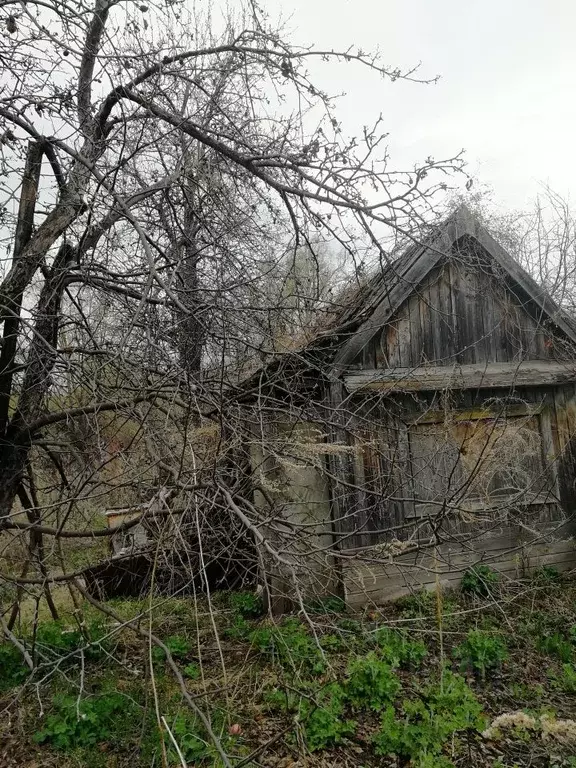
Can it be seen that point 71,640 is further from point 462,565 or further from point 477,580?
point 477,580

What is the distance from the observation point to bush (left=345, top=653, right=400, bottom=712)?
4.45 meters

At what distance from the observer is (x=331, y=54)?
13.3 feet

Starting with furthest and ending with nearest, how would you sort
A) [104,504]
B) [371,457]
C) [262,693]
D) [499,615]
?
[104,504] → [371,457] → [499,615] → [262,693]

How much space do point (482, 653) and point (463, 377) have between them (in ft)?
10.8

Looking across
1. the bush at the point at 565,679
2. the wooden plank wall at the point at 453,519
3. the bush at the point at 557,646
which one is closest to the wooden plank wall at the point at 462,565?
the wooden plank wall at the point at 453,519

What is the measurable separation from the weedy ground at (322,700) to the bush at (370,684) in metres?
0.01

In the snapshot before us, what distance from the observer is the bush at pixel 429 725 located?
12.6 ft

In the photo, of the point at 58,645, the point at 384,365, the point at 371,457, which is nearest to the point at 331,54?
the point at 384,365

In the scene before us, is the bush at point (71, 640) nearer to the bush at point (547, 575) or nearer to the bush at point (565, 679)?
the bush at point (565, 679)

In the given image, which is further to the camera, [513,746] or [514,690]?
[514,690]

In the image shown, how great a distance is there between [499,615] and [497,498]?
156cm

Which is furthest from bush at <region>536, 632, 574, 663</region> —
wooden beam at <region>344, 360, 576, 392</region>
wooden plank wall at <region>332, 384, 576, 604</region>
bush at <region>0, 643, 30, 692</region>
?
bush at <region>0, 643, 30, 692</region>

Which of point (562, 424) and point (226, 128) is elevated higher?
point (226, 128)

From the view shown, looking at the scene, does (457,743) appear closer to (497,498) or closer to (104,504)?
(497,498)
